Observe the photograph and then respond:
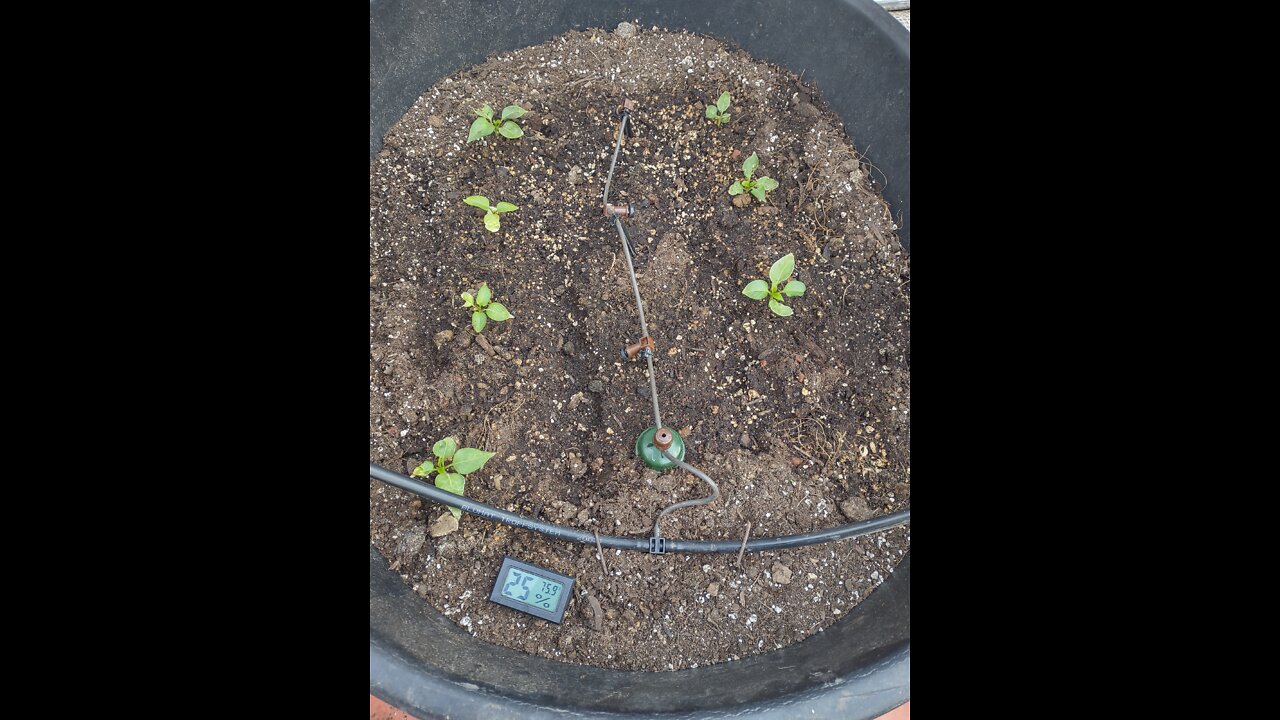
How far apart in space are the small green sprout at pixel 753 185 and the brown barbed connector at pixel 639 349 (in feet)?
1.85

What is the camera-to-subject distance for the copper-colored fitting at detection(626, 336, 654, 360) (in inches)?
63.2

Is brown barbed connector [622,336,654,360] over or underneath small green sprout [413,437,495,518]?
over

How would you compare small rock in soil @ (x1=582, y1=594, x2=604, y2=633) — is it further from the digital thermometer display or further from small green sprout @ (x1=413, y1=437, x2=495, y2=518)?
small green sprout @ (x1=413, y1=437, x2=495, y2=518)

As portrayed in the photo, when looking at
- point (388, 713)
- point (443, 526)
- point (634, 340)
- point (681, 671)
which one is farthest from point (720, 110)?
point (388, 713)

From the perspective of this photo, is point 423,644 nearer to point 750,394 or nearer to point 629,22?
point 750,394

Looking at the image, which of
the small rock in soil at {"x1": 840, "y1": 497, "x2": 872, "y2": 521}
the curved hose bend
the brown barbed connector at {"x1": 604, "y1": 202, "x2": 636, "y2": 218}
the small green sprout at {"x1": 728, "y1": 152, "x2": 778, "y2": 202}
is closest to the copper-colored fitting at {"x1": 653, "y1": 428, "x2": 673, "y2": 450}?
the curved hose bend

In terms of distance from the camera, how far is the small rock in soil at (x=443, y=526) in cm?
144

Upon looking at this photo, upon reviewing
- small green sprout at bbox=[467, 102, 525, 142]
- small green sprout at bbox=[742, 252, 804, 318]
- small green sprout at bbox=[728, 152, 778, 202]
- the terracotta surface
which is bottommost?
the terracotta surface

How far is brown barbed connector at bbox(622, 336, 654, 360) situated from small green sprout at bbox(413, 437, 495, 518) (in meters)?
0.45

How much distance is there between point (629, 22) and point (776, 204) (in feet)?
2.69

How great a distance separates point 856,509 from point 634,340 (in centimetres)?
71

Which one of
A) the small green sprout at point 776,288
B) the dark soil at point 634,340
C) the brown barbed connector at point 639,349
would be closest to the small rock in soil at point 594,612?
the dark soil at point 634,340

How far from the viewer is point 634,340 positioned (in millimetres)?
1704

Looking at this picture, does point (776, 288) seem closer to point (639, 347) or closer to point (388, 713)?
point (639, 347)
